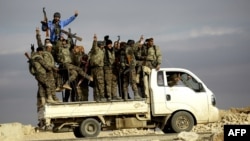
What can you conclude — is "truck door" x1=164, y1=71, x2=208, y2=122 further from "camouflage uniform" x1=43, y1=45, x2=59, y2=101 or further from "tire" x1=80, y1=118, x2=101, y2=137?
"camouflage uniform" x1=43, y1=45, x2=59, y2=101

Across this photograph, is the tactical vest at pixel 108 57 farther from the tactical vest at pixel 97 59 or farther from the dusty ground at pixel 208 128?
the dusty ground at pixel 208 128

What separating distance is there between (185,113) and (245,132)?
8203mm

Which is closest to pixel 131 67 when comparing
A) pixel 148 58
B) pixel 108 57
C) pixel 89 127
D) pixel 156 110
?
pixel 148 58

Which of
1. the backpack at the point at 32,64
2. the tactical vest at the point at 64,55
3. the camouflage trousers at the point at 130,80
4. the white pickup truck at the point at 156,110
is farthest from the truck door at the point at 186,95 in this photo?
the backpack at the point at 32,64

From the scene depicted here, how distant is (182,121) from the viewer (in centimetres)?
1939

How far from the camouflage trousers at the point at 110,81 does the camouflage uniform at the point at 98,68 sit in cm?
15

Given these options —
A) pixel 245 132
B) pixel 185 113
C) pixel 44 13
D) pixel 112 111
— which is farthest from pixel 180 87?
pixel 245 132

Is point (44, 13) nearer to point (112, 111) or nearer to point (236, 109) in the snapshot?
point (112, 111)

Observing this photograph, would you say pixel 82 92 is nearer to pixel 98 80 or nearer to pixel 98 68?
pixel 98 80

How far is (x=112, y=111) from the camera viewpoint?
19141 mm

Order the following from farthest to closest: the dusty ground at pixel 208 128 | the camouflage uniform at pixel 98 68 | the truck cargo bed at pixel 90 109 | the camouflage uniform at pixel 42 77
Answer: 1. the dusty ground at pixel 208 128
2. the camouflage uniform at pixel 98 68
3. the camouflage uniform at pixel 42 77
4. the truck cargo bed at pixel 90 109

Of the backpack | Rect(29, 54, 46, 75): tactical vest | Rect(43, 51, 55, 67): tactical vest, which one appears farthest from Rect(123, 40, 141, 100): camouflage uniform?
the backpack

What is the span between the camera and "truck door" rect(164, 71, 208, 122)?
1927 cm

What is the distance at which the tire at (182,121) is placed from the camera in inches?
762
